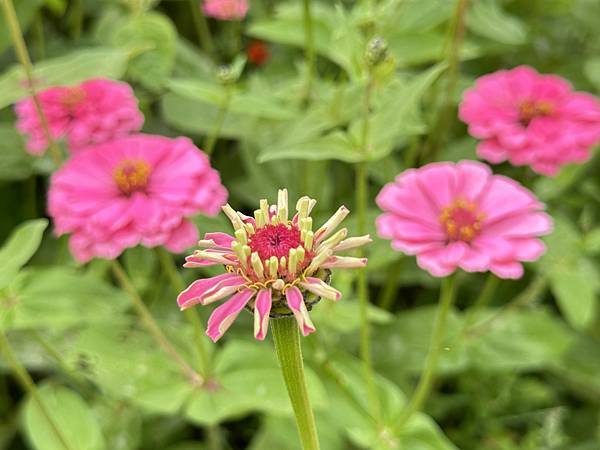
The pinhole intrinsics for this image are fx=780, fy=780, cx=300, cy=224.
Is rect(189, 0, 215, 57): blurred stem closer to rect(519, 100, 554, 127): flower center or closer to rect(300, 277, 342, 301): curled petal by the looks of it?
rect(519, 100, 554, 127): flower center

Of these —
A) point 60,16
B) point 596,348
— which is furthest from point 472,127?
point 60,16

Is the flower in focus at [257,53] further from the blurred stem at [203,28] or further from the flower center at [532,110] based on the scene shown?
the flower center at [532,110]

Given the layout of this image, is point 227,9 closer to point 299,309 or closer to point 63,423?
point 63,423

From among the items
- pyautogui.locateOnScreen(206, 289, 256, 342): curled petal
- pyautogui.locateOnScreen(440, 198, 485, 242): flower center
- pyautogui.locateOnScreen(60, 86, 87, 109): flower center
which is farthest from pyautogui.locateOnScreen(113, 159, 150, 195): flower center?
pyautogui.locateOnScreen(206, 289, 256, 342): curled petal

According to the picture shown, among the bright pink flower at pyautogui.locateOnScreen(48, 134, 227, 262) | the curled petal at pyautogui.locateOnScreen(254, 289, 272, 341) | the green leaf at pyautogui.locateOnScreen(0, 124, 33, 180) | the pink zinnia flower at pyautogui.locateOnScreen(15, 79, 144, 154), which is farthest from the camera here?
the green leaf at pyautogui.locateOnScreen(0, 124, 33, 180)

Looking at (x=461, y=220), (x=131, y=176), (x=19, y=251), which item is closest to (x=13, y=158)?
(x=131, y=176)

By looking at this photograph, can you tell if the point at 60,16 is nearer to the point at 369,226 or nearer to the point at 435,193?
the point at 369,226

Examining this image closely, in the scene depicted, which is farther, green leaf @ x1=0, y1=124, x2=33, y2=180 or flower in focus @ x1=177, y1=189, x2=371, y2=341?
green leaf @ x1=0, y1=124, x2=33, y2=180
